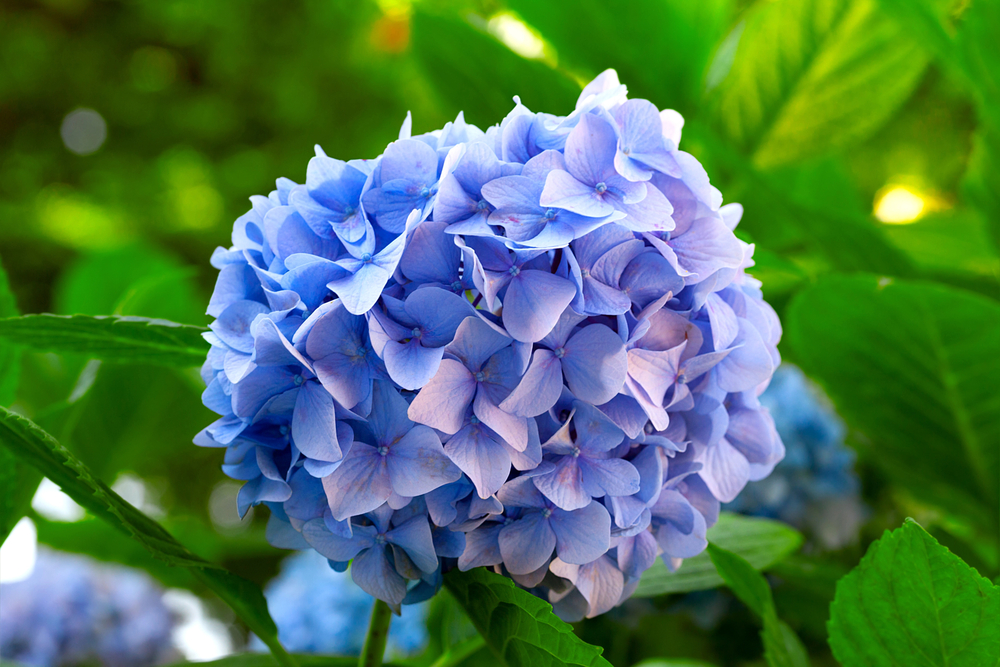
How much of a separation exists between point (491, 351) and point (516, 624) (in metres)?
0.10

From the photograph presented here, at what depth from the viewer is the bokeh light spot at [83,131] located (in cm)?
204

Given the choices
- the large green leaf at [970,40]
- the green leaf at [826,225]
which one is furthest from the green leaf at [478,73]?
the large green leaf at [970,40]

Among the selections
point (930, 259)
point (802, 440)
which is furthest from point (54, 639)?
point (930, 259)

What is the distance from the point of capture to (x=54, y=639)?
820 millimetres

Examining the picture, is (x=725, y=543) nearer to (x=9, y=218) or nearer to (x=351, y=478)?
(x=351, y=478)

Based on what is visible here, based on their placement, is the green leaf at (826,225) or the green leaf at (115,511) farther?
the green leaf at (826,225)

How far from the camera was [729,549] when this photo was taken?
1.34ft

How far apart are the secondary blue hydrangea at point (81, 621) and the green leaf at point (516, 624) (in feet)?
2.28

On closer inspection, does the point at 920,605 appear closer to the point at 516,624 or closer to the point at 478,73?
the point at 516,624

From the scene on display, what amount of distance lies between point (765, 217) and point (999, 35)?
211 millimetres

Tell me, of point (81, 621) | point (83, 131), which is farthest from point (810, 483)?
point (83, 131)

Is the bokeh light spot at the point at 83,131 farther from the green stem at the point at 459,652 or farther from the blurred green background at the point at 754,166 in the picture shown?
the green stem at the point at 459,652

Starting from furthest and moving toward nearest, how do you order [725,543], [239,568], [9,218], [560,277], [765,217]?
1. [9,218]
2. [239,568]
3. [765,217]
4. [725,543]
5. [560,277]

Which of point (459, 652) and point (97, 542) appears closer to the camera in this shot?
point (459, 652)
